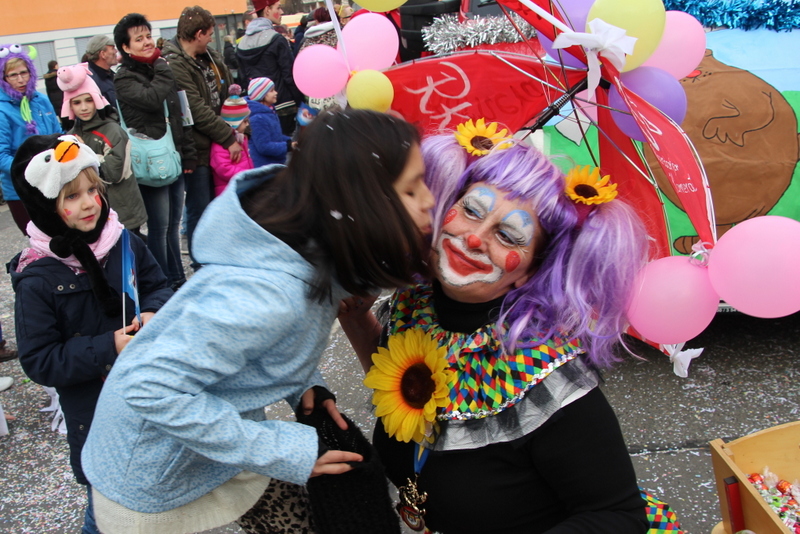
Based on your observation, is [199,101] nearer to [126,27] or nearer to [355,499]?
[126,27]

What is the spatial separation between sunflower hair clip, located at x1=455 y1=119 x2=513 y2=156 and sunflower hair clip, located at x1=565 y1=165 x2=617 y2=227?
0.18 metres

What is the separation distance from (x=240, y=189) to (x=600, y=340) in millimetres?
808

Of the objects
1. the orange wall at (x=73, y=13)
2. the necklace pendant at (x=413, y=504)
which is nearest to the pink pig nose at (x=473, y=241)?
the necklace pendant at (x=413, y=504)

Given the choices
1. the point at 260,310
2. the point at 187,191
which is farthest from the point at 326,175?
the point at 187,191

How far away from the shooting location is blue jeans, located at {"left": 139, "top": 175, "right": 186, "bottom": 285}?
423 cm

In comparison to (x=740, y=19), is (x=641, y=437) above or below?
below

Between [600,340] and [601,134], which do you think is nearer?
[600,340]

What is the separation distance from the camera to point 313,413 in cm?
154

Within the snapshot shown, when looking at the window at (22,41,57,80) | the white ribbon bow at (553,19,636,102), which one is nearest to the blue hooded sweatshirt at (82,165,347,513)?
the white ribbon bow at (553,19,636,102)

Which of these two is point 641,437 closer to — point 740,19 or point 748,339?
point 748,339

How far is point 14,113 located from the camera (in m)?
4.25

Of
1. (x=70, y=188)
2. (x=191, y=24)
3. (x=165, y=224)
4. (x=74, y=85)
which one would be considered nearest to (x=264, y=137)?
(x=191, y=24)

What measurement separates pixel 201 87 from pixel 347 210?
376 cm

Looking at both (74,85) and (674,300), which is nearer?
(674,300)
